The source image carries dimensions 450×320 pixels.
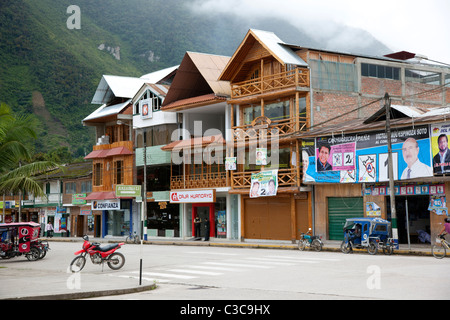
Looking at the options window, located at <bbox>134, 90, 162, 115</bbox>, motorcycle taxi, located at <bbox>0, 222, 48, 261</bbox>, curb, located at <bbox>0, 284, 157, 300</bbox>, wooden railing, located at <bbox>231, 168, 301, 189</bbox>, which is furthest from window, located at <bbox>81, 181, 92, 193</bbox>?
curb, located at <bbox>0, 284, 157, 300</bbox>

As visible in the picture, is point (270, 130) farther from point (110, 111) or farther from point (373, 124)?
point (110, 111)

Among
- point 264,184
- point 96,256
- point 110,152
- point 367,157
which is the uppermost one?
point 110,152

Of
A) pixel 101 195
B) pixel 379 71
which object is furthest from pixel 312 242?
pixel 101 195

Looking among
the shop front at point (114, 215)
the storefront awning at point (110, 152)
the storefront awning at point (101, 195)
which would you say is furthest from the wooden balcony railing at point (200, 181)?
the storefront awning at point (101, 195)

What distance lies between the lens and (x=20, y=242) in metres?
28.0

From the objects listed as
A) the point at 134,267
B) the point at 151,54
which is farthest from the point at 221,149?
the point at 151,54

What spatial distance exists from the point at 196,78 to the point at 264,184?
1284 cm

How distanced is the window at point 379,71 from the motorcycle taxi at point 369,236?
607 inches

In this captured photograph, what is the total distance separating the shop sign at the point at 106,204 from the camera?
172 feet

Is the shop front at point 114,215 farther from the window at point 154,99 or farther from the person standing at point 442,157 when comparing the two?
the person standing at point 442,157

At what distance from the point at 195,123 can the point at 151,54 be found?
96.3 m

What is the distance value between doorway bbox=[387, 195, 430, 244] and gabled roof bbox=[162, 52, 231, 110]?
16.3m

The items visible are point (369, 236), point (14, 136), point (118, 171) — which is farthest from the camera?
point (118, 171)

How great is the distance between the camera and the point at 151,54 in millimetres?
139875
